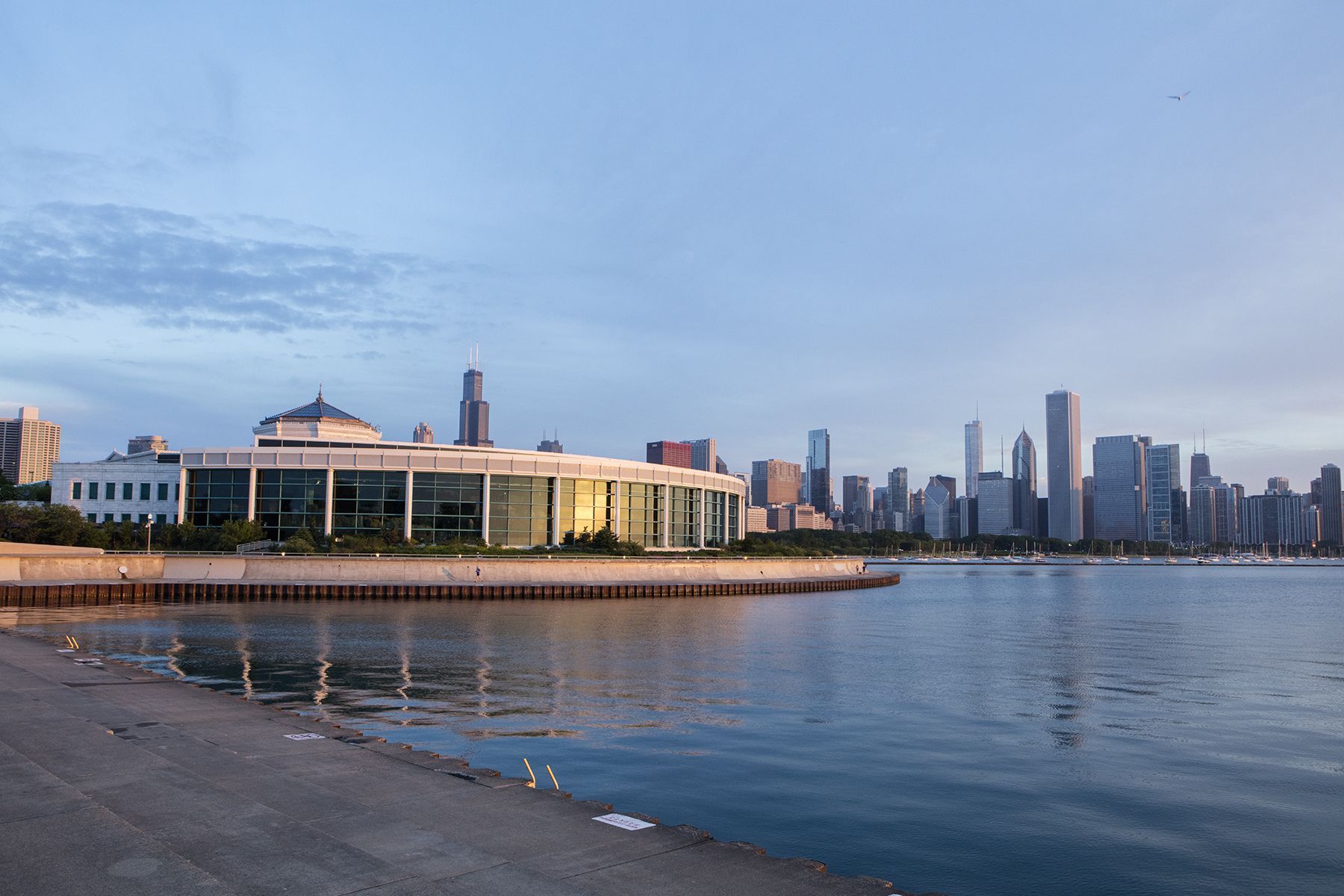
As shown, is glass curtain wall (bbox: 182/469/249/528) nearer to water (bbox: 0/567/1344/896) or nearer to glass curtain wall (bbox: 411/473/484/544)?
glass curtain wall (bbox: 411/473/484/544)

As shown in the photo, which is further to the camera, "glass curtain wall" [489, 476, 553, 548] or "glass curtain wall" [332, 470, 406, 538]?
"glass curtain wall" [489, 476, 553, 548]

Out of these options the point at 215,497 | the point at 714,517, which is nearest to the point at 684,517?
the point at 714,517

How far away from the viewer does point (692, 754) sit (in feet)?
72.8

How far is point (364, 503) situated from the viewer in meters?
104

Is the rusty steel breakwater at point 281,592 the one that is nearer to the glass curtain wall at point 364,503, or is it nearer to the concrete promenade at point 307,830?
the glass curtain wall at point 364,503

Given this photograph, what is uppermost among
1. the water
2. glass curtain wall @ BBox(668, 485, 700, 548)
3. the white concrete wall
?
glass curtain wall @ BBox(668, 485, 700, 548)

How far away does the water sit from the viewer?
16.2 metres

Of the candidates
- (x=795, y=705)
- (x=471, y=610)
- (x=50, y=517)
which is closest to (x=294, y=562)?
(x=471, y=610)

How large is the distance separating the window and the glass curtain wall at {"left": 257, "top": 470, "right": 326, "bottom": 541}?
2.02 m

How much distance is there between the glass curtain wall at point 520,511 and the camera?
356ft

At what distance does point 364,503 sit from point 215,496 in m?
16.5

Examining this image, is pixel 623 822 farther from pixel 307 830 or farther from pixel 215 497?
pixel 215 497

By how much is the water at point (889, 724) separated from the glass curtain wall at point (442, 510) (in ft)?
148

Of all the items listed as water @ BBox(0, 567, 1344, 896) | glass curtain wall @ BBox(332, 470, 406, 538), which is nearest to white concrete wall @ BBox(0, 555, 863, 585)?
water @ BBox(0, 567, 1344, 896)
